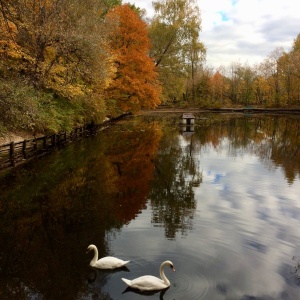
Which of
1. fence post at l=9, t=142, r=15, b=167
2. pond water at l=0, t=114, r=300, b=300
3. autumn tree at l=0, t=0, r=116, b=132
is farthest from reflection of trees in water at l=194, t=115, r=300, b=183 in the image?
fence post at l=9, t=142, r=15, b=167

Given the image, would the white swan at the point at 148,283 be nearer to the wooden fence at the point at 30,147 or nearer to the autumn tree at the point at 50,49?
the wooden fence at the point at 30,147

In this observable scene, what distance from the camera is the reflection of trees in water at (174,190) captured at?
13052mm

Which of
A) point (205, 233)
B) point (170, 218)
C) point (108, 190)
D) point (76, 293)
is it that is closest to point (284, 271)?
point (205, 233)

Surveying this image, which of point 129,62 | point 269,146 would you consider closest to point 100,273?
point 269,146

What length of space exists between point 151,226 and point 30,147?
15.4 meters

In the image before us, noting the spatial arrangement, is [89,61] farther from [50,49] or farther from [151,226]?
[151,226]

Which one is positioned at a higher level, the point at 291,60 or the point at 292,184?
the point at 291,60

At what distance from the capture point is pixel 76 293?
830cm

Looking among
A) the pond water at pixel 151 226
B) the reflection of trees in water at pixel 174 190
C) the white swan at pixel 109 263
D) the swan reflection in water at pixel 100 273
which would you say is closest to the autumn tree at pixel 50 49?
the pond water at pixel 151 226

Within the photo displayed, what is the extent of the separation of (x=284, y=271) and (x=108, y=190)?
9.61 meters

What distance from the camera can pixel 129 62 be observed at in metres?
42.9

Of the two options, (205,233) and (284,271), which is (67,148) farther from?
(284,271)

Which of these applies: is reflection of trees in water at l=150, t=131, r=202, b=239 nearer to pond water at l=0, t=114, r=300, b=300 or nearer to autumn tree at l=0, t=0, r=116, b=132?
pond water at l=0, t=114, r=300, b=300

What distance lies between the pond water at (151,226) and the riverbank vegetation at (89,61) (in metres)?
5.09
